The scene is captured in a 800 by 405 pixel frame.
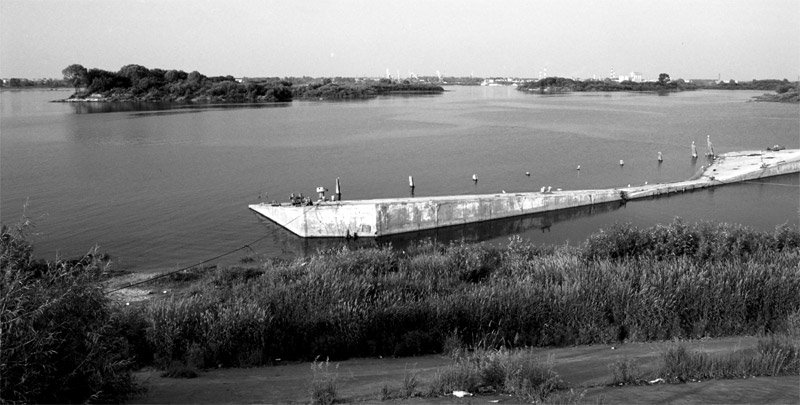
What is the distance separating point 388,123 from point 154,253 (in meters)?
Result: 60.8

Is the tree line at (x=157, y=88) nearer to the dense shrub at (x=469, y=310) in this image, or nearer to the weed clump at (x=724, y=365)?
the dense shrub at (x=469, y=310)

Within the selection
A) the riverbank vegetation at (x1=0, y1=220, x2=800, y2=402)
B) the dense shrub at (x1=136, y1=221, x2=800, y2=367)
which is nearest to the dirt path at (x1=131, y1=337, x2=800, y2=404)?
the riverbank vegetation at (x1=0, y1=220, x2=800, y2=402)

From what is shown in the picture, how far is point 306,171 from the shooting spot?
45.3 meters

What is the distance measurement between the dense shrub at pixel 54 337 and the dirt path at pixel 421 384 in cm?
88

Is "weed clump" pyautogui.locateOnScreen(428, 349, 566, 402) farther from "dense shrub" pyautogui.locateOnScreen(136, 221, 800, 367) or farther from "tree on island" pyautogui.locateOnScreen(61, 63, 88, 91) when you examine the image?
"tree on island" pyautogui.locateOnScreen(61, 63, 88, 91)

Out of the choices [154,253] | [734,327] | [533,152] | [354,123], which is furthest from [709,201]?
[354,123]

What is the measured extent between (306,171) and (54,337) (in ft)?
124

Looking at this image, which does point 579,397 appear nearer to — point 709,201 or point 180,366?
point 180,366

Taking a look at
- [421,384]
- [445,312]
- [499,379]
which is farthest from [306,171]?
[499,379]

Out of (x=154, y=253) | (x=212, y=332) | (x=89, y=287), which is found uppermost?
(x=89, y=287)

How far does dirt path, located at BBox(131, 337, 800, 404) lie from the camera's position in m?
8.95

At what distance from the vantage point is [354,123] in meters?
84.9

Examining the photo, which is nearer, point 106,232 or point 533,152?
point 106,232

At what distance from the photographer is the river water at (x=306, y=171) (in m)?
29.0
